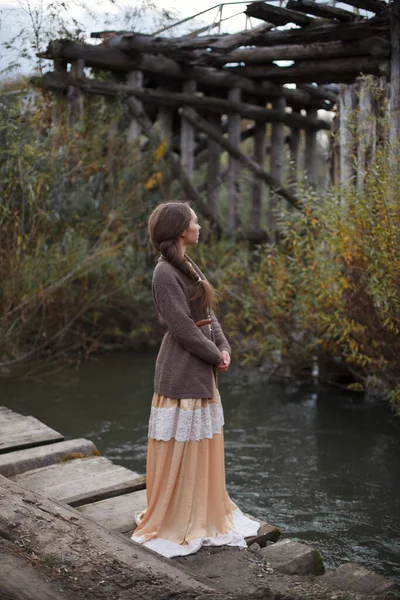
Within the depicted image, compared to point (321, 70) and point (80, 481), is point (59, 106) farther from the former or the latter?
point (80, 481)

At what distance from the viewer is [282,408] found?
28.6ft

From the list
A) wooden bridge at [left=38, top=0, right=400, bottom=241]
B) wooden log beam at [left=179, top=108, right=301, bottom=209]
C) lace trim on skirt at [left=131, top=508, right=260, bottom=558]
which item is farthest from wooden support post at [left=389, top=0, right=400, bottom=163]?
lace trim on skirt at [left=131, top=508, right=260, bottom=558]

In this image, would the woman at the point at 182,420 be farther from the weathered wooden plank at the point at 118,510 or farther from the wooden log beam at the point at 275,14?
the wooden log beam at the point at 275,14

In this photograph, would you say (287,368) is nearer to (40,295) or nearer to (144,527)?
(40,295)

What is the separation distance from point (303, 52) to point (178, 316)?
293 inches

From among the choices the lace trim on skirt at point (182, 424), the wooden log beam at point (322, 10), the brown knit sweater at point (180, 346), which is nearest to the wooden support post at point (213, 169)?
the wooden log beam at point (322, 10)

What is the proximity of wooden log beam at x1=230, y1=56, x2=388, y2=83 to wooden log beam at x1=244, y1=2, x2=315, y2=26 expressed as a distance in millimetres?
856

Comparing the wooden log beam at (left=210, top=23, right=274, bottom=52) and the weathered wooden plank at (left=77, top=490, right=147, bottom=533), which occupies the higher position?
the wooden log beam at (left=210, top=23, right=274, bottom=52)

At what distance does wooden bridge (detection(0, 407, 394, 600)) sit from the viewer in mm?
2926

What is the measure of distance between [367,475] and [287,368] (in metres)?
3.42

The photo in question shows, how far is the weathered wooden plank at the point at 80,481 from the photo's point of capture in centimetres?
463

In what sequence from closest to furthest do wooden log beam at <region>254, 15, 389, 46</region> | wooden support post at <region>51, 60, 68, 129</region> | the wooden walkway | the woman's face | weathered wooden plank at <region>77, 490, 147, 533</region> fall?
the woman's face
weathered wooden plank at <region>77, 490, 147, 533</region>
the wooden walkway
wooden log beam at <region>254, 15, 389, 46</region>
wooden support post at <region>51, 60, 68, 129</region>

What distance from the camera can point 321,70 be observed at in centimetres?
1021

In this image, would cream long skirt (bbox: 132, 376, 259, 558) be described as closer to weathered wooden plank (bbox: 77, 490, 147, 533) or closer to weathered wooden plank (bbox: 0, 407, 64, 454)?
weathered wooden plank (bbox: 77, 490, 147, 533)
